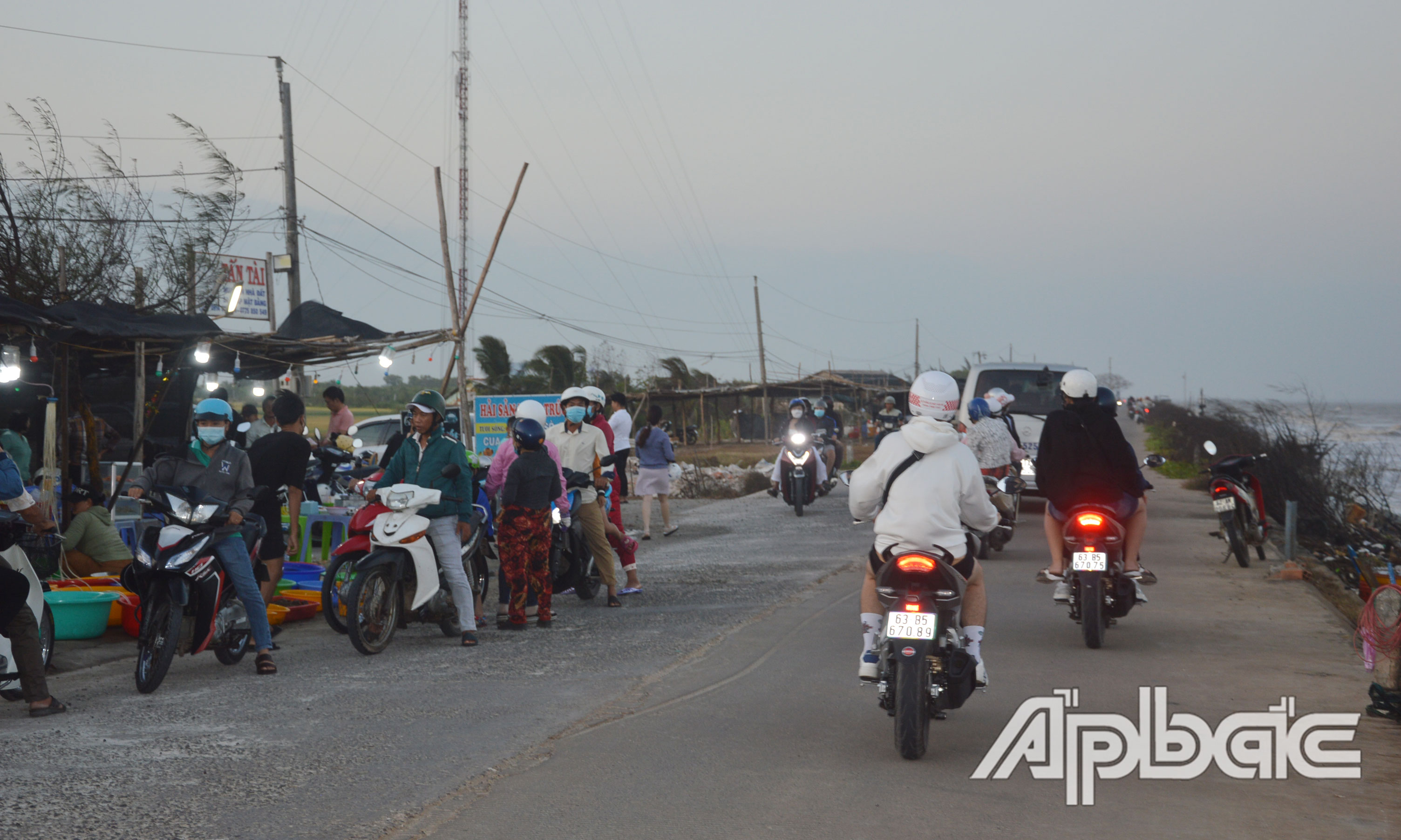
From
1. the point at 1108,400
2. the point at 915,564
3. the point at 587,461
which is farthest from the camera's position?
the point at 587,461

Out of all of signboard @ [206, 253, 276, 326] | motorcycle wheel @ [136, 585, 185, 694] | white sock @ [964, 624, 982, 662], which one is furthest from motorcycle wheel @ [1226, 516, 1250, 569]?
signboard @ [206, 253, 276, 326]

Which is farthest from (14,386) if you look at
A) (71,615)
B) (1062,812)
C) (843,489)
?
(843,489)

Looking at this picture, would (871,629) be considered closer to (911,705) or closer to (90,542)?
(911,705)

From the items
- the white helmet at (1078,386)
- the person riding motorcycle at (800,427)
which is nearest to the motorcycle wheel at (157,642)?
the white helmet at (1078,386)

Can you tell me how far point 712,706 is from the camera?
256 inches

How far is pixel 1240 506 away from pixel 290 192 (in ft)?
64.6

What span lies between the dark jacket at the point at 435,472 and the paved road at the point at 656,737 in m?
1.06

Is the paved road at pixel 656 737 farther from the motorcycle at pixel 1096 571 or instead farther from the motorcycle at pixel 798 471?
the motorcycle at pixel 798 471

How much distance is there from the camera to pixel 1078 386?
8.64m

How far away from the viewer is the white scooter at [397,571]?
325 inches

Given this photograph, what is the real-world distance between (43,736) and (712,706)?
3490mm

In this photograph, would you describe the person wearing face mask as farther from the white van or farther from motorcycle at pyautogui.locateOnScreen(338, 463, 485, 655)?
the white van

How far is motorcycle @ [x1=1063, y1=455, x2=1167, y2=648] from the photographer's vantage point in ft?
26.4

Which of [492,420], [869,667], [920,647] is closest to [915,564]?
[920,647]
